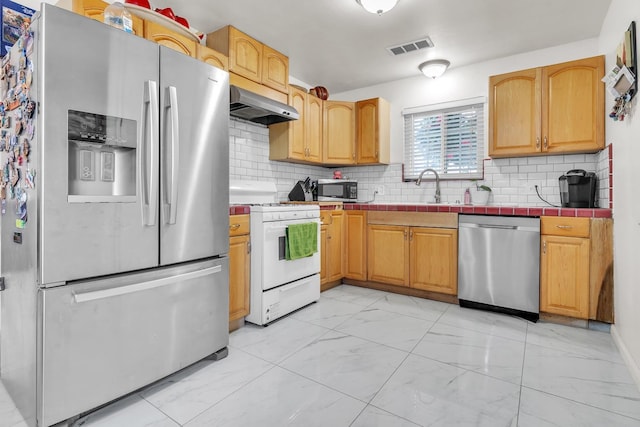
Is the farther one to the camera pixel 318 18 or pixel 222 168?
pixel 318 18

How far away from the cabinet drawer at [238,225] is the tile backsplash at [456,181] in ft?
2.96

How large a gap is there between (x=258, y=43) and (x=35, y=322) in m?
2.75

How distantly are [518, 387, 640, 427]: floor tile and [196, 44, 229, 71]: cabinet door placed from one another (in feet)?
9.88

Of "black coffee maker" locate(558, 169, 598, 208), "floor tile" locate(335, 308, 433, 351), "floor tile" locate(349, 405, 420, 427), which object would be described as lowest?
"floor tile" locate(349, 405, 420, 427)

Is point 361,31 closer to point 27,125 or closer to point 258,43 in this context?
point 258,43

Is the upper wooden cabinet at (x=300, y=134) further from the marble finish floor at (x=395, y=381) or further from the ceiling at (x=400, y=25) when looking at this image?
the marble finish floor at (x=395, y=381)

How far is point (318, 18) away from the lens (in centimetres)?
279

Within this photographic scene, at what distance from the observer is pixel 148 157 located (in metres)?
1.63

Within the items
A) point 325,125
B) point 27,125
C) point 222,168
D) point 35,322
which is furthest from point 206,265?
point 325,125

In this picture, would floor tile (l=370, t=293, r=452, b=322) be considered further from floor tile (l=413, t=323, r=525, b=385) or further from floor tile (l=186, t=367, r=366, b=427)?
floor tile (l=186, t=367, r=366, b=427)

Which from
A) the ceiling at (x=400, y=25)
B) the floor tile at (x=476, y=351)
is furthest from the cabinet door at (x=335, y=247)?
the ceiling at (x=400, y=25)

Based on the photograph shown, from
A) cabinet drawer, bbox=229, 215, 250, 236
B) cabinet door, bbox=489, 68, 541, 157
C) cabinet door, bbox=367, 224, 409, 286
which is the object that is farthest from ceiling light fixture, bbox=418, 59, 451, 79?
cabinet drawer, bbox=229, 215, 250, 236

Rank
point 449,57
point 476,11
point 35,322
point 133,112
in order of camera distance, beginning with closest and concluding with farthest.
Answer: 1. point 35,322
2. point 133,112
3. point 476,11
4. point 449,57

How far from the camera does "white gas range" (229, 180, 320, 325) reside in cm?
260
